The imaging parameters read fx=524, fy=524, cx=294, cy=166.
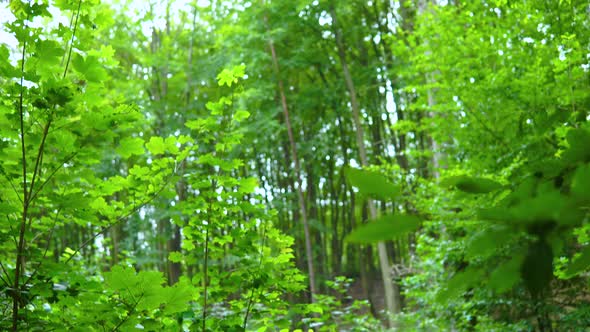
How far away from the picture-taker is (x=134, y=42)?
1553 cm

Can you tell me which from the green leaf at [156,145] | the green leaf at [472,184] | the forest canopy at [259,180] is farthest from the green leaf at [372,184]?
the green leaf at [156,145]

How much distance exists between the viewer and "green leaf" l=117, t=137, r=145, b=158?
6.66 ft

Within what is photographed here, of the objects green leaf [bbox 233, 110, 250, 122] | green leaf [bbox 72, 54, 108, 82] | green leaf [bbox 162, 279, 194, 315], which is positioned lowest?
green leaf [bbox 162, 279, 194, 315]

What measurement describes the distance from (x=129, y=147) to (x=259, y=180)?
5.51 meters

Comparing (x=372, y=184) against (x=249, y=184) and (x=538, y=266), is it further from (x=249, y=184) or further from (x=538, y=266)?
(x=249, y=184)

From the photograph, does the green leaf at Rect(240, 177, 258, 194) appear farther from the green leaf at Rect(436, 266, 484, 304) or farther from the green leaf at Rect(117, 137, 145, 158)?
the green leaf at Rect(436, 266, 484, 304)

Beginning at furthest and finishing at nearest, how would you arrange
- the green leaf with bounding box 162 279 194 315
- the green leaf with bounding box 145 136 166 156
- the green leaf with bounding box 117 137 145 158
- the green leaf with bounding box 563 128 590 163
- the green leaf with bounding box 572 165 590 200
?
1. the green leaf with bounding box 145 136 166 156
2. the green leaf with bounding box 117 137 145 158
3. the green leaf with bounding box 162 279 194 315
4. the green leaf with bounding box 563 128 590 163
5. the green leaf with bounding box 572 165 590 200

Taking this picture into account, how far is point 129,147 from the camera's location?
2.05 m

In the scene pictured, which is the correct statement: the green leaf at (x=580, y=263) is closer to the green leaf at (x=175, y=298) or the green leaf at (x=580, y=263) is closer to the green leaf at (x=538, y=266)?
the green leaf at (x=538, y=266)

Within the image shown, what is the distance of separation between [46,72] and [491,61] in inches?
230

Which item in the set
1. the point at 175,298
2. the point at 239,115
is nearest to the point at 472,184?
the point at 175,298

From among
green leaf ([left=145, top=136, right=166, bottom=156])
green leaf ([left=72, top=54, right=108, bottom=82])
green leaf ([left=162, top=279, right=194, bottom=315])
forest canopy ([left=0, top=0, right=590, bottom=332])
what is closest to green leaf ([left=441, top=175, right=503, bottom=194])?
forest canopy ([left=0, top=0, right=590, bottom=332])

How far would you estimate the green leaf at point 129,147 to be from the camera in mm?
2029

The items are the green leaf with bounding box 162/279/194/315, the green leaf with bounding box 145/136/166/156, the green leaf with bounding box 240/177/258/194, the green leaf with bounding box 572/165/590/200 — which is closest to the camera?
the green leaf with bounding box 572/165/590/200
